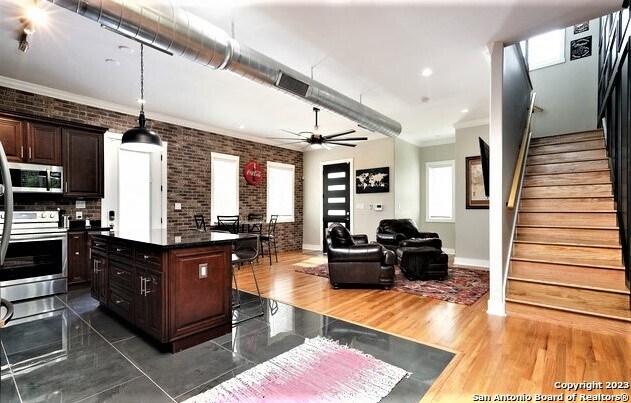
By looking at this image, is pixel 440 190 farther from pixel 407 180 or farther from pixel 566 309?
pixel 566 309

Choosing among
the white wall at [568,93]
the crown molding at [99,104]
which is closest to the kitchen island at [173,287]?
the crown molding at [99,104]

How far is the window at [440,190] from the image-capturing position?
8078 mm

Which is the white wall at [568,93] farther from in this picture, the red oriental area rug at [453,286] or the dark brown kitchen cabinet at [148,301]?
the dark brown kitchen cabinet at [148,301]

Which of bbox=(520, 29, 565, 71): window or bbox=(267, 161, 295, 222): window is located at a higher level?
bbox=(520, 29, 565, 71): window

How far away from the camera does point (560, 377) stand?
221 centimetres

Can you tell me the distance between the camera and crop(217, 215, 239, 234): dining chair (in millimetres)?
6641

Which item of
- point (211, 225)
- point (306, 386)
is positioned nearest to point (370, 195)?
point (211, 225)

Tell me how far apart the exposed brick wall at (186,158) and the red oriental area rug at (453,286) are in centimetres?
286

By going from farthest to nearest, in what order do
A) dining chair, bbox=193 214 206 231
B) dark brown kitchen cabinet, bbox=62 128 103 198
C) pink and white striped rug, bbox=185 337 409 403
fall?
dining chair, bbox=193 214 206 231 < dark brown kitchen cabinet, bbox=62 128 103 198 < pink and white striped rug, bbox=185 337 409 403

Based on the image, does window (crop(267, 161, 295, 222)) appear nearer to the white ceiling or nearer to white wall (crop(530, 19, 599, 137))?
the white ceiling

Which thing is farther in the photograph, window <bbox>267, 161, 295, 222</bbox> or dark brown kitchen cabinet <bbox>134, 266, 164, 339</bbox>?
window <bbox>267, 161, 295, 222</bbox>

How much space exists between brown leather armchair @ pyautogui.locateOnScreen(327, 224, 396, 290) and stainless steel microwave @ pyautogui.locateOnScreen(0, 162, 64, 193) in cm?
396

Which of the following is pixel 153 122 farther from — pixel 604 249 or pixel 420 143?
pixel 604 249

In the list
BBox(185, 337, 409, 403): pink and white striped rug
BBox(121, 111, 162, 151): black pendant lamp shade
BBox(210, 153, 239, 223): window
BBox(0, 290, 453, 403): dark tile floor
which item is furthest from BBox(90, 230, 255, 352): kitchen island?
BBox(210, 153, 239, 223): window
